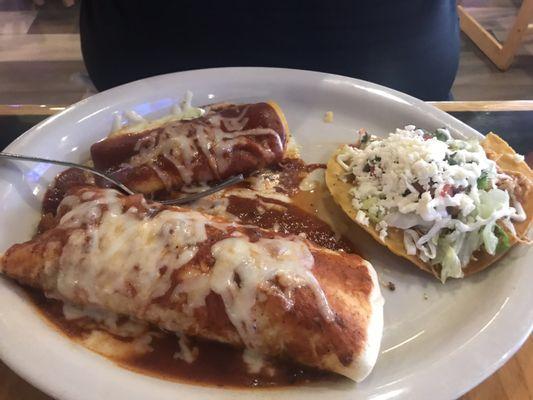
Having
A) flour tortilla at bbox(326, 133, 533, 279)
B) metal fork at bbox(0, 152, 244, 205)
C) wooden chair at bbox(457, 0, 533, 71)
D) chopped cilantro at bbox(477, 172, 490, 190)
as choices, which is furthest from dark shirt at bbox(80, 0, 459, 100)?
wooden chair at bbox(457, 0, 533, 71)

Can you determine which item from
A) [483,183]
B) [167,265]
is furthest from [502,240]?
[167,265]

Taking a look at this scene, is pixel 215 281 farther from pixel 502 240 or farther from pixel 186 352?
pixel 502 240

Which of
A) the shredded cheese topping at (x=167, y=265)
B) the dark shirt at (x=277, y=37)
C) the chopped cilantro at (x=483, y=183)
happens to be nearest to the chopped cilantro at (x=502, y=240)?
the chopped cilantro at (x=483, y=183)

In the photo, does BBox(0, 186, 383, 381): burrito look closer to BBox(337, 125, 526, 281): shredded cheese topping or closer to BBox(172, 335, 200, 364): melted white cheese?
BBox(172, 335, 200, 364): melted white cheese

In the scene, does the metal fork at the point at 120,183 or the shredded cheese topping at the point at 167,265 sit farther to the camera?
the metal fork at the point at 120,183

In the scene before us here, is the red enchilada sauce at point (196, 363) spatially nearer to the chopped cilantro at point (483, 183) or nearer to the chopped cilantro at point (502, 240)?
the chopped cilantro at point (502, 240)

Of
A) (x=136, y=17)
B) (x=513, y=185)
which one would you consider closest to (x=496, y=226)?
(x=513, y=185)
